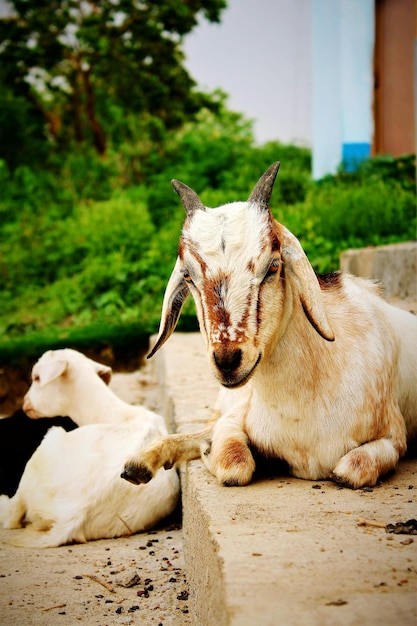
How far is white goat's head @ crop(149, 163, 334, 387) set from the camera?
2.62 metres

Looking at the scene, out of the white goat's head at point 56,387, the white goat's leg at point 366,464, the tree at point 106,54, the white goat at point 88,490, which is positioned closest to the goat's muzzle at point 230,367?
the white goat's leg at point 366,464

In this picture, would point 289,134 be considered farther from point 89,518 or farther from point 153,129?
point 89,518

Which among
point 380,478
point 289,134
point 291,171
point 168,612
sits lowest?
point 168,612

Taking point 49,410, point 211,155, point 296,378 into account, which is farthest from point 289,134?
point 296,378

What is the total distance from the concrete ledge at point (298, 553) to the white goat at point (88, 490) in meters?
0.57

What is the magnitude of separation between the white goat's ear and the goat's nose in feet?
6.80

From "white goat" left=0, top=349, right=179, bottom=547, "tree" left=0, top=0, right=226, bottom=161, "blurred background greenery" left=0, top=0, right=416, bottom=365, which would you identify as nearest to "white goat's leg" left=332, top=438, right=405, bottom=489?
"white goat" left=0, top=349, right=179, bottom=547

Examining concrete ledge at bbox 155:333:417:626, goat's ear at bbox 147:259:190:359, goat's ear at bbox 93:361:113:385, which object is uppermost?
goat's ear at bbox 147:259:190:359

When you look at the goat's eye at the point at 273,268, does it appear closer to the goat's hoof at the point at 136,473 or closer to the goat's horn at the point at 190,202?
the goat's horn at the point at 190,202

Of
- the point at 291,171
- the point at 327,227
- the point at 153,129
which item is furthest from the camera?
the point at 153,129

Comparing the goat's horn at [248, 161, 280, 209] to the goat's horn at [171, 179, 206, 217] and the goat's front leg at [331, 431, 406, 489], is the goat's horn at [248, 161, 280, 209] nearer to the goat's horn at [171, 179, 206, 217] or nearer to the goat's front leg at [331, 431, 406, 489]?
the goat's horn at [171, 179, 206, 217]

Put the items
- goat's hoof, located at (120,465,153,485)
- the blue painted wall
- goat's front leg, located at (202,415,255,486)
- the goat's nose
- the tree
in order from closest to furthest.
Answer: the goat's nose
goat's front leg, located at (202,415,255,486)
goat's hoof, located at (120,465,153,485)
the blue painted wall
the tree

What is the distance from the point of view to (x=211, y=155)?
1398 cm

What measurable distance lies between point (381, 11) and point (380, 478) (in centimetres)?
927
